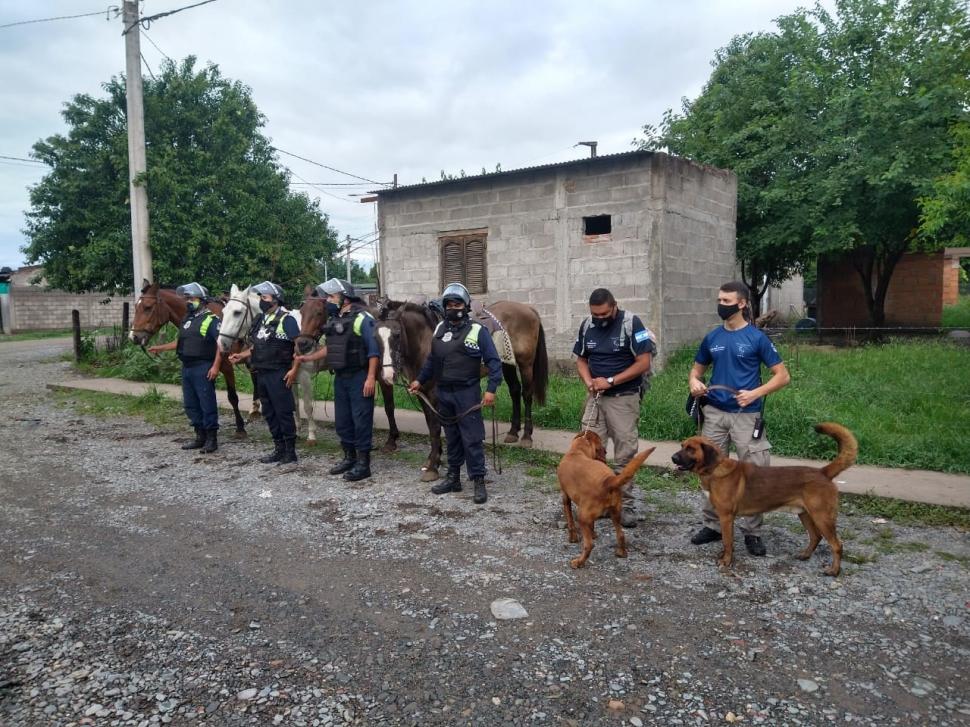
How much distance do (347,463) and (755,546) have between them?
424cm

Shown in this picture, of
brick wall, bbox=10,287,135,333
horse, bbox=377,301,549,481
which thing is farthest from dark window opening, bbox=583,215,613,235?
brick wall, bbox=10,287,135,333

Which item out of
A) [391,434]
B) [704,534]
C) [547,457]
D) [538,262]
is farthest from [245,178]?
[704,534]

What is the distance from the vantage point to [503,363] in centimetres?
867

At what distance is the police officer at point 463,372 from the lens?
638 centimetres

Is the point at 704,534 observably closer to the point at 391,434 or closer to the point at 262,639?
the point at 262,639

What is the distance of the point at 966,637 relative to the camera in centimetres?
373

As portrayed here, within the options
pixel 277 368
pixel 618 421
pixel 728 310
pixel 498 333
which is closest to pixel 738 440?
pixel 728 310

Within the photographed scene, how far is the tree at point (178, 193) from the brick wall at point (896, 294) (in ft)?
53.6

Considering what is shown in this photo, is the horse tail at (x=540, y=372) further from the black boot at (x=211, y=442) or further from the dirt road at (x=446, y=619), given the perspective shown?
the black boot at (x=211, y=442)

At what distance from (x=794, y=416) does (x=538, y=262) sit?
19.9 ft

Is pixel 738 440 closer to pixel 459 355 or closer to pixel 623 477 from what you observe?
pixel 623 477

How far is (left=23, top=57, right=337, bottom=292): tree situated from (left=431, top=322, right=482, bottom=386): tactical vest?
1204 cm

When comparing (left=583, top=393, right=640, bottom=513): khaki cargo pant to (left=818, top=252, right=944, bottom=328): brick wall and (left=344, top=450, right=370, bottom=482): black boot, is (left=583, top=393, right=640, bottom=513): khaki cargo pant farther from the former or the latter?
(left=818, top=252, right=944, bottom=328): brick wall

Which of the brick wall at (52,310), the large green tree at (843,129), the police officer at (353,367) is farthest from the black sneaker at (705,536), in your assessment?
the brick wall at (52,310)
